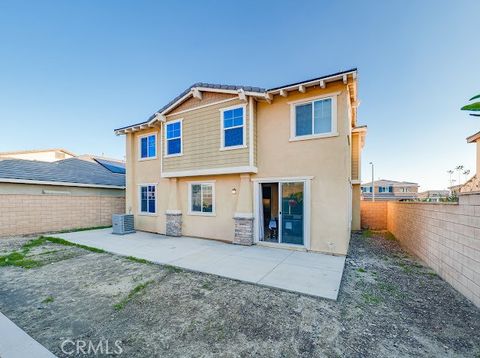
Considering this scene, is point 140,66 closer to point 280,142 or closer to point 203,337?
point 280,142

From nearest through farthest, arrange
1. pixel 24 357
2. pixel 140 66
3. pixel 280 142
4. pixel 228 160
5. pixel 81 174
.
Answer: pixel 24 357 < pixel 280 142 < pixel 228 160 < pixel 140 66 < pixel 81 174

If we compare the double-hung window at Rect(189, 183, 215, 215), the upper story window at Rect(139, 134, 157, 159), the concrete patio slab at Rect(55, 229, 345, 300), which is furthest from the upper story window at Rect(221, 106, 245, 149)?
the upper story window at Rect(139, 134, 157, 159)

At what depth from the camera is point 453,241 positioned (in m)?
4.92

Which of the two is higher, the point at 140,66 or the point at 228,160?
the point at 140,66

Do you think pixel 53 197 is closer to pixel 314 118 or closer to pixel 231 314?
pixel 231 314

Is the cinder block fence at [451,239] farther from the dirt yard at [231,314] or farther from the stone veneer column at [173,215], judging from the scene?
the stone veneer column at [173,215]

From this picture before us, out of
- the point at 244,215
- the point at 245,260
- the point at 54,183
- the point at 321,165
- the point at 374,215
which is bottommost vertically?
the point at 245,260

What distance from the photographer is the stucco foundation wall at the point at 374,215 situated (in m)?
13.6

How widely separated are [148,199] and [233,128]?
21.8 feet

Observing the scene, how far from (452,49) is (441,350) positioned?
10801mm

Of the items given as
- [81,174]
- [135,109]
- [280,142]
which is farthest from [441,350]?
[135,109]

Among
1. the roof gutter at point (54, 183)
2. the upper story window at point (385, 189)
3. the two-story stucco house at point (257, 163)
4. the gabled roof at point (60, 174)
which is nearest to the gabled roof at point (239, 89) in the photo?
the two-story stucco house at point (257, 163)

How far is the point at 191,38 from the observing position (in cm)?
1178
